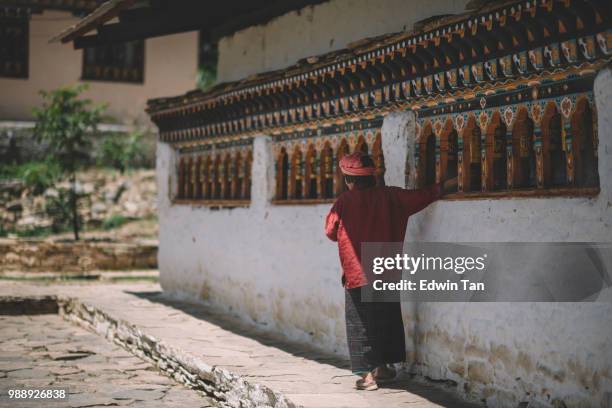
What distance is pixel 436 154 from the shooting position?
561cm

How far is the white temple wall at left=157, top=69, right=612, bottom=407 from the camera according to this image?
4215mm

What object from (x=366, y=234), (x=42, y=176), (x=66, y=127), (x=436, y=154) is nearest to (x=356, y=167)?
(x=366, y=234)

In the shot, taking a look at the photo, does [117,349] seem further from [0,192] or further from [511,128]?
[0,192]

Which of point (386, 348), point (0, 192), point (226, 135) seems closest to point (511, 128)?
point (386, 348)

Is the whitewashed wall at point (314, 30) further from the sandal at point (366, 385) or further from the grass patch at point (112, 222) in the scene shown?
the grass patch at point (112, 222)

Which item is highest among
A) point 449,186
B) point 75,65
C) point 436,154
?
point 75,65

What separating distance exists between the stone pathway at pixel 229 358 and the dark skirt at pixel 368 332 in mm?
194

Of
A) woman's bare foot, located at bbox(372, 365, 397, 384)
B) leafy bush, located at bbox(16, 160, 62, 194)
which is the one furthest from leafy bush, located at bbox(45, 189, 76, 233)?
woman's bare foot, located at bbox(372, 365, 397, 384)

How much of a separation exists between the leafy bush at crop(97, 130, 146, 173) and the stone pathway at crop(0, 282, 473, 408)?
22.9 ft

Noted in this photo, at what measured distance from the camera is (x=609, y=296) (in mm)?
4129

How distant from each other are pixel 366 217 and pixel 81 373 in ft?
10.6

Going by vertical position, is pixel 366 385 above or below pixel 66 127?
below

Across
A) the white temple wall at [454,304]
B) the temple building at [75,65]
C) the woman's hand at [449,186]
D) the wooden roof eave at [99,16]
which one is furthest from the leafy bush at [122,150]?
the woman's hand at [449,186]

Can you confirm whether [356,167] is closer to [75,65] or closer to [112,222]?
[112,222]
